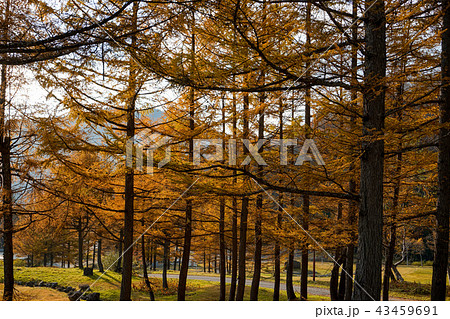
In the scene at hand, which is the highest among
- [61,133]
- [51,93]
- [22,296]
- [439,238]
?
[51,93]

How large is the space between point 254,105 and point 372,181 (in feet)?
14.8

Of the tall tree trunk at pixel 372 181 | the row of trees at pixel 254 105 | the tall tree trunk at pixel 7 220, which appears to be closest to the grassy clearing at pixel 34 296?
the tall tree trunk at pixel 7 220

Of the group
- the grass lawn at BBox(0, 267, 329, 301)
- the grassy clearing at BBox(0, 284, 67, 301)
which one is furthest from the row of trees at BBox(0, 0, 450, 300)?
the grass lawn at BBox(0, 267, 329, 301)

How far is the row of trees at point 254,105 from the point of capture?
15.3 feet

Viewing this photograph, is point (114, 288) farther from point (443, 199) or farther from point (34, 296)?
point (443, 199)

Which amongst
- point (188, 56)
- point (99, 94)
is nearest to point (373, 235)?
point (188, 56)

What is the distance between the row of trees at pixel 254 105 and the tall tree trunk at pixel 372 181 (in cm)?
2

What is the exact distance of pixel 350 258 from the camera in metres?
9.28

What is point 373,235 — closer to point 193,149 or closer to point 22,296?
point 193,149

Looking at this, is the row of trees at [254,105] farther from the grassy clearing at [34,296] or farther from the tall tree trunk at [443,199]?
the grassy clearing at [34,296]

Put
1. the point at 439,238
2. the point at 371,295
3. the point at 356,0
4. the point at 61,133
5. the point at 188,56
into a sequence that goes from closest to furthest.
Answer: the point at 356,0 < the point at 371,295 < the point at 188,56 < the point at 439,238 < the point at 61,133

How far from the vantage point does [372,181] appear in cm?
480

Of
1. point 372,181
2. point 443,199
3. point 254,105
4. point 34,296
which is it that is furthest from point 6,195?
point 443,199
